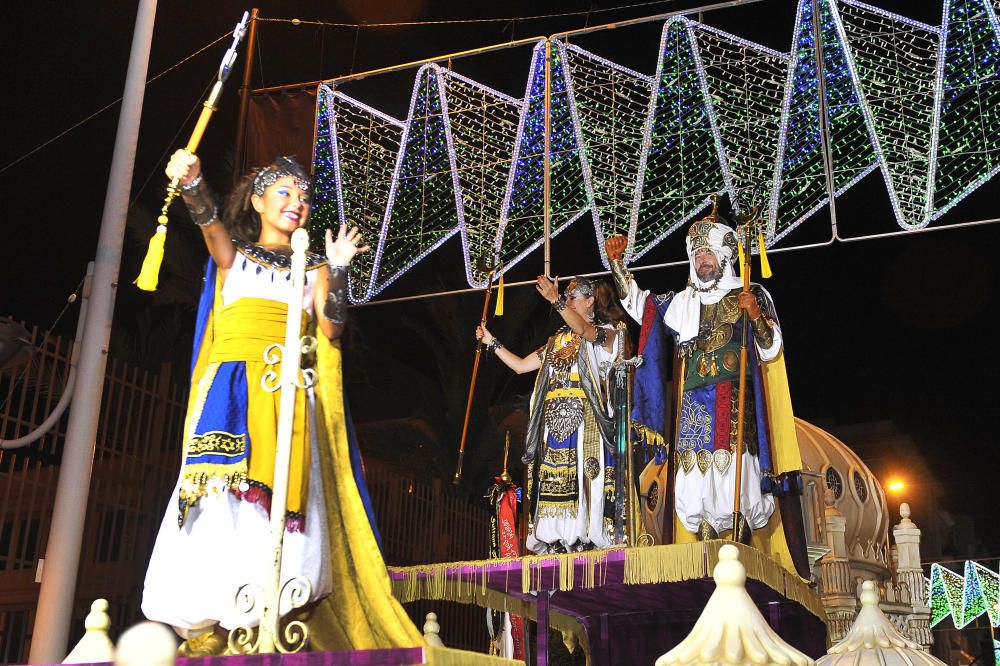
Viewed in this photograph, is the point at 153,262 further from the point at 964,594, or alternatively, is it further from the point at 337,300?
the point at 964,594

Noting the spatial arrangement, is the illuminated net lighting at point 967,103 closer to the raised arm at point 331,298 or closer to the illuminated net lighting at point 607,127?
the illuminated net lighting at point 607,127

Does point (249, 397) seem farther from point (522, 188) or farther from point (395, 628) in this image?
point (522, 188)

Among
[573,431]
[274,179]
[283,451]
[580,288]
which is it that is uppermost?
[580,288]

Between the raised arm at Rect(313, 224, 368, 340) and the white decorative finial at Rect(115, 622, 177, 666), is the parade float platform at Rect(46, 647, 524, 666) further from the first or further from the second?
the white decorative finial at Rect(115, 622, 177, 666)

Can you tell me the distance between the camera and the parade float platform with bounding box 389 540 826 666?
5.48 meters

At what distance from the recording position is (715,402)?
20.8ft

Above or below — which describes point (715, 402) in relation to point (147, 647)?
above

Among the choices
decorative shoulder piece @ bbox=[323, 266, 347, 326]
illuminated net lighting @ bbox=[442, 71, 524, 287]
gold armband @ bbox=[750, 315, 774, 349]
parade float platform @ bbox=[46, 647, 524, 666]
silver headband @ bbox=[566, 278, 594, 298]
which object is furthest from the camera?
illuminated net lighting @ bbox=[442, 71, 524, 287]

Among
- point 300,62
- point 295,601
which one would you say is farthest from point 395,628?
point 300,62

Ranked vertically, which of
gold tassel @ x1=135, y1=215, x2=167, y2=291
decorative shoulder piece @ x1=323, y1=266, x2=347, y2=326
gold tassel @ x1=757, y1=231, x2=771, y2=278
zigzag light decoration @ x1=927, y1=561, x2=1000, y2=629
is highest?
gold tassel @ x1=757, y1=231, x2=771, y2=278

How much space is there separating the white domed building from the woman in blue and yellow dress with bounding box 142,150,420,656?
958 cm

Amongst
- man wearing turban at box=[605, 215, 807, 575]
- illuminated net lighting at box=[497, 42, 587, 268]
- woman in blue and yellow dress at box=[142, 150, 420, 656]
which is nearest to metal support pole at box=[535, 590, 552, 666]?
man wearing turban at box=[605, 215, 807, 575]

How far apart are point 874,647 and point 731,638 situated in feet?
3.62

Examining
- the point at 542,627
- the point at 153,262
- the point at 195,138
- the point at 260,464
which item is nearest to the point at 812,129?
the point at 542,627
